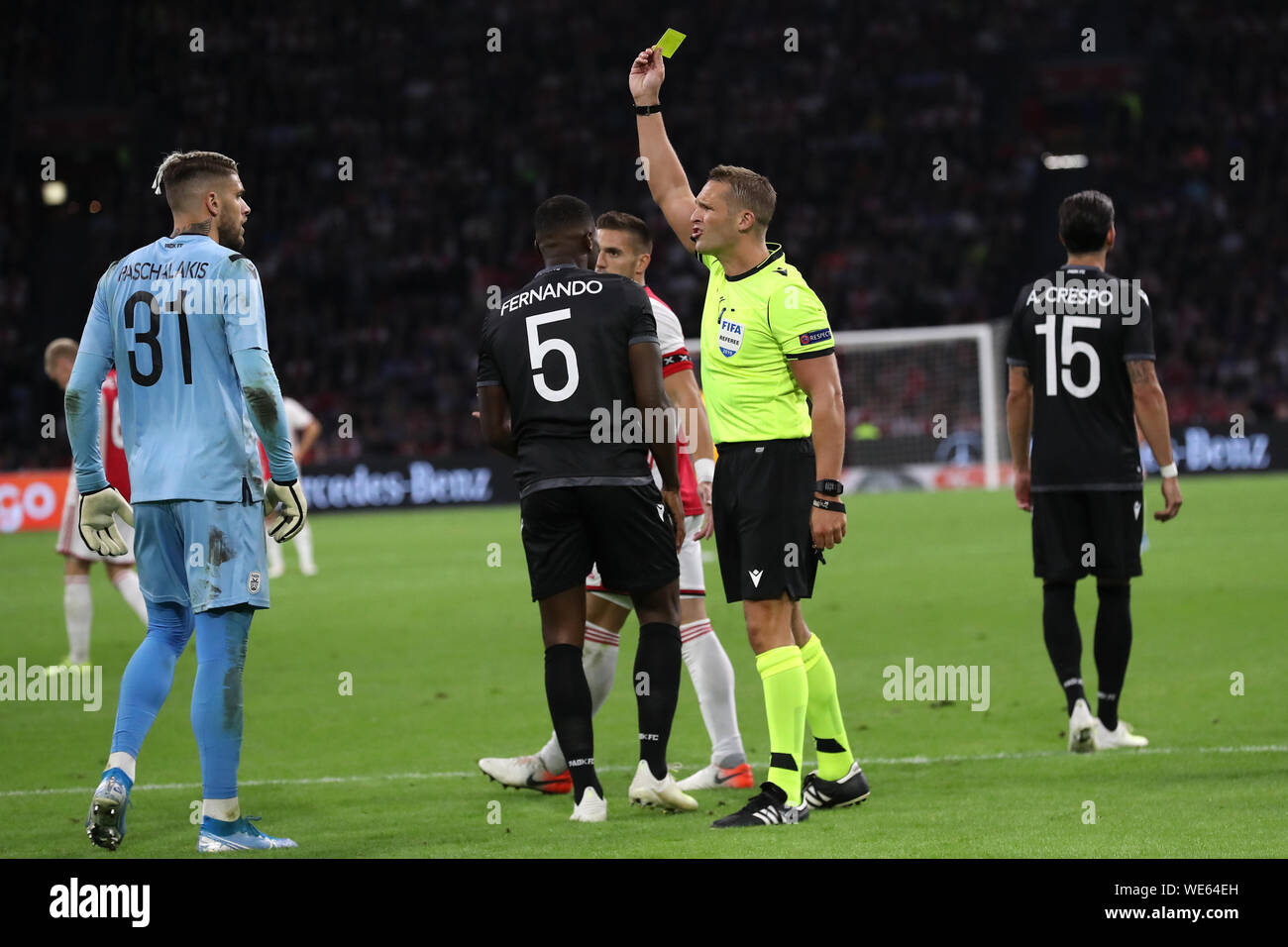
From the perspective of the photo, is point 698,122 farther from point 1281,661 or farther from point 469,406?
point 1281,661

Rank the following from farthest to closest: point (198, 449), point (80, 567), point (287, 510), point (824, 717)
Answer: point (80, 567) < point (824, 717) < point (287, 510) < point (198, 449)

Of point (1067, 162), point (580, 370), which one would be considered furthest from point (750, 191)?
point (1067, 162)

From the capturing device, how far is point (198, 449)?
5402 millimetres

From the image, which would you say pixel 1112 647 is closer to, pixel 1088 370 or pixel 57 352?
pixel 1088 370

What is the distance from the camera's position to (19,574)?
18.2 metres

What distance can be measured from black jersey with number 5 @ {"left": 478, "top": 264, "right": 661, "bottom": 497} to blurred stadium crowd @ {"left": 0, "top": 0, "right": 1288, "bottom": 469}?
26.6m

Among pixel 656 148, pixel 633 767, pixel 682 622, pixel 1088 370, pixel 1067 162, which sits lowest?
pixel 633 767

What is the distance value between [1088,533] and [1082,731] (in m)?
0.91

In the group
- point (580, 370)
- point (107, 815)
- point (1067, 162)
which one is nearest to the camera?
point (107, 815)

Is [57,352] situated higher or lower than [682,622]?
higher

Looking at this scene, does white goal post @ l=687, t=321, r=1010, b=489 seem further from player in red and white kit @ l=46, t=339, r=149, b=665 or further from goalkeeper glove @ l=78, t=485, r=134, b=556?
goalkeeper glove @ l=78, t=485, r=134, b=556

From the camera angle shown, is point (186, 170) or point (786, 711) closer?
point (186, 170)

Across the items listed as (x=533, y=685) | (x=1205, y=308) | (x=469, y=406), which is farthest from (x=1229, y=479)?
(x=533, y=685)

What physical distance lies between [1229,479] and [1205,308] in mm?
7533
